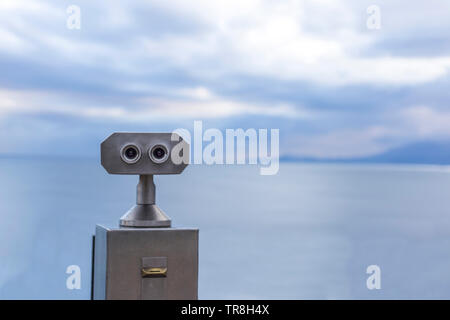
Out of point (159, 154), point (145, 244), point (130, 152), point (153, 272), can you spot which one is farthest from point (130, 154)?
point (153, 272)

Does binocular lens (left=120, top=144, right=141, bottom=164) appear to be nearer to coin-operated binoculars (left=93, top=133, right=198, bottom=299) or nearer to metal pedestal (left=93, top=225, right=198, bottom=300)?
coin-operated binoculars (left=93, top=133, right=198, bottom=299)

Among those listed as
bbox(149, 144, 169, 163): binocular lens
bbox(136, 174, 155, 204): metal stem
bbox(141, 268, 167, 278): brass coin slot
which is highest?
bbox(149, 144, 169, 163): binocular lens

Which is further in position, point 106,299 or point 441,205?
point 441,205

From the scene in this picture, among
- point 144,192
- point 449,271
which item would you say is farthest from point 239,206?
point 144,192

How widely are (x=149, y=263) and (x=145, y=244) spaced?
8 centimetres

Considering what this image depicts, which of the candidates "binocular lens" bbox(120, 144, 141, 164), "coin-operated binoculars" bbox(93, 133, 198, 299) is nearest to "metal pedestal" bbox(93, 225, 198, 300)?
"coin-operated binoculars" bbox(93, 133, 198, 299)

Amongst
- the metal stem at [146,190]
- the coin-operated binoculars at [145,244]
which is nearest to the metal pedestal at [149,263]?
the coin-operated binoculars at [145,244]

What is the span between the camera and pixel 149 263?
125 inches

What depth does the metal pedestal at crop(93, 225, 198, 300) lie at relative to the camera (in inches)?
124

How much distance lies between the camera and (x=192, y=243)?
3.21 metres

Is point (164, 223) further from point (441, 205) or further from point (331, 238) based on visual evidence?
point (441, 205)

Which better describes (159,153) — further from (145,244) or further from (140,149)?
(145,244)

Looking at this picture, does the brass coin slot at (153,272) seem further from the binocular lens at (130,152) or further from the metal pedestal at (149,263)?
the binocular lens at (130,152)
